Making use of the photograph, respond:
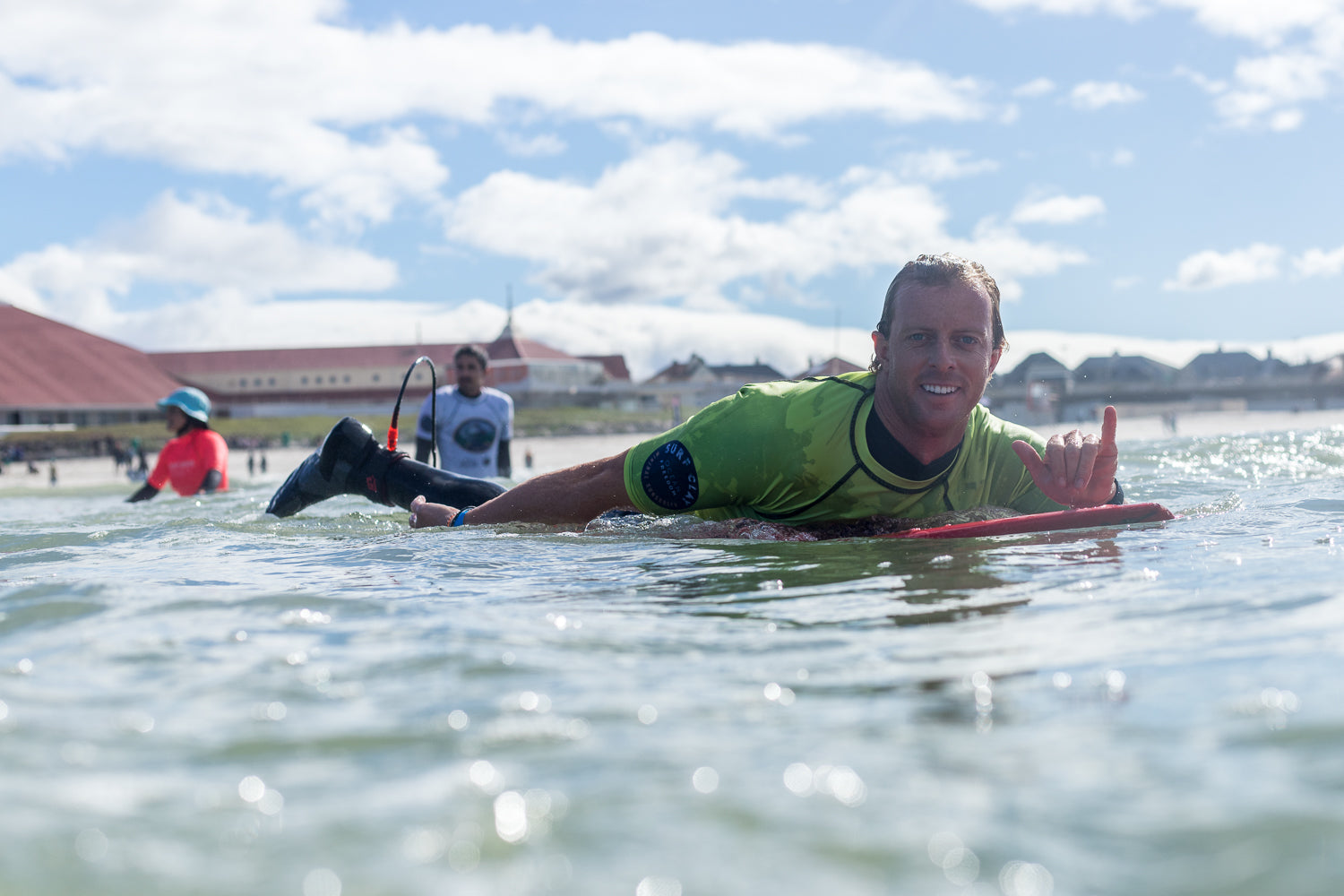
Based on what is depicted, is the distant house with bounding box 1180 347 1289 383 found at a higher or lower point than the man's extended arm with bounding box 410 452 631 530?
higher

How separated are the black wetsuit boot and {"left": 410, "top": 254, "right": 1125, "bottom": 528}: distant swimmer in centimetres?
108

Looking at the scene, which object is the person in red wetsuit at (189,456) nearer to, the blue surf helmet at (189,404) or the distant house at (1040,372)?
the blue surf helmet at (189,404)

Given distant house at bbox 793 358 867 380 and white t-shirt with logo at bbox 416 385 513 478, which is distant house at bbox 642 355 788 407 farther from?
white t-shirt with logo at bbox 416 385 513 478

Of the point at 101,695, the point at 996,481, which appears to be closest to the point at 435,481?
the point at 996,481

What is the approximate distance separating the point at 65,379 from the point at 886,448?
6825cm

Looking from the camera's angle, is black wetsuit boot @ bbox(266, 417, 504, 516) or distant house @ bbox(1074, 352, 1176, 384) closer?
black wetsuit boot @ bbox(266, 417, 504, 516)

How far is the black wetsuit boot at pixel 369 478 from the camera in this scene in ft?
19.0

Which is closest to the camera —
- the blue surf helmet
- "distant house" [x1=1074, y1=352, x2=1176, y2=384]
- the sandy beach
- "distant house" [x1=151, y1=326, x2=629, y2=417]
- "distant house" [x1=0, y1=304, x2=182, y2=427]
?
the blue surf helmet

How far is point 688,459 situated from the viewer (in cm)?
445

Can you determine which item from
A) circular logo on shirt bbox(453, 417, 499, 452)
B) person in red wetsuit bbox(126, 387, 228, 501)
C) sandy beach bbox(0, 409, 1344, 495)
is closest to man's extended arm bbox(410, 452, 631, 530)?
circular logo on shirt bbox(453, 417, 499, 452)

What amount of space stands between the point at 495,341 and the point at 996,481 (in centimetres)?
8505

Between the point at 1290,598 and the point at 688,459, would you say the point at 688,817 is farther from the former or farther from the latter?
the point at 688,459

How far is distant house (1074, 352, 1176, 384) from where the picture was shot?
93812 mm

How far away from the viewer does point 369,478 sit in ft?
20.1
